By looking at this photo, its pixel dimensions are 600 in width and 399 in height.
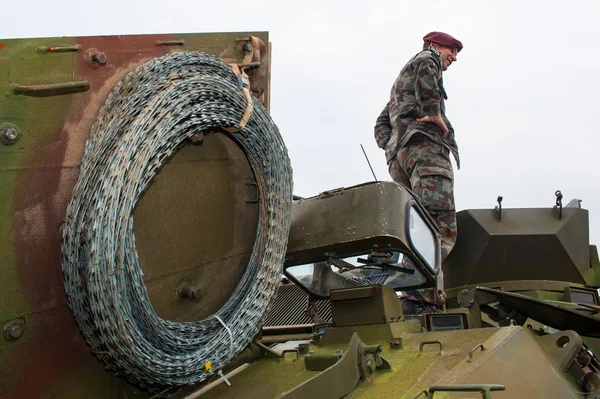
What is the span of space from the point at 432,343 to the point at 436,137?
2.47 meters

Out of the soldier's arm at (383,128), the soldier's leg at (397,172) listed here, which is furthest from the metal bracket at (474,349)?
the soldier's arm at (383,128)

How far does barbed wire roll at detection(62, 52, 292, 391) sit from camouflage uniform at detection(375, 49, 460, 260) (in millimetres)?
1784

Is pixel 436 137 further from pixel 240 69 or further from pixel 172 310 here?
pixel 172 310

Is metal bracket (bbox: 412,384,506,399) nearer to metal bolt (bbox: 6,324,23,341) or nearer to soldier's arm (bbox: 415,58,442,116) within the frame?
metal bolt (bbox: 6,324,23,341)

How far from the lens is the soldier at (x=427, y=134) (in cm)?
554

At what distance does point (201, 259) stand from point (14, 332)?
1191 millimetres

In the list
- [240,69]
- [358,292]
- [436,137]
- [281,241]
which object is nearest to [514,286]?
[436,137]

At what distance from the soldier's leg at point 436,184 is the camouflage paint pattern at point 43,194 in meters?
2.86

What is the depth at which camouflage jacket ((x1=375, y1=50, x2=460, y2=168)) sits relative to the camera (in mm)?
5734

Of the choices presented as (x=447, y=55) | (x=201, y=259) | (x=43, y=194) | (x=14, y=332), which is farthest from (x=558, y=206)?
(x=14, y=332)

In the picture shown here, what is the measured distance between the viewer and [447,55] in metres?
Answer: 6.26

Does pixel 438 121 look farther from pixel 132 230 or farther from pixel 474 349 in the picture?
pixel 132 230

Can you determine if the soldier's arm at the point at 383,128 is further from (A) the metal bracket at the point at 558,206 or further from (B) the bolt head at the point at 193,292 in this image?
(B) the bolt head at the point at 193,292

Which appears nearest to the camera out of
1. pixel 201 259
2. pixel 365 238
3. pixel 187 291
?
pixel 187 291
